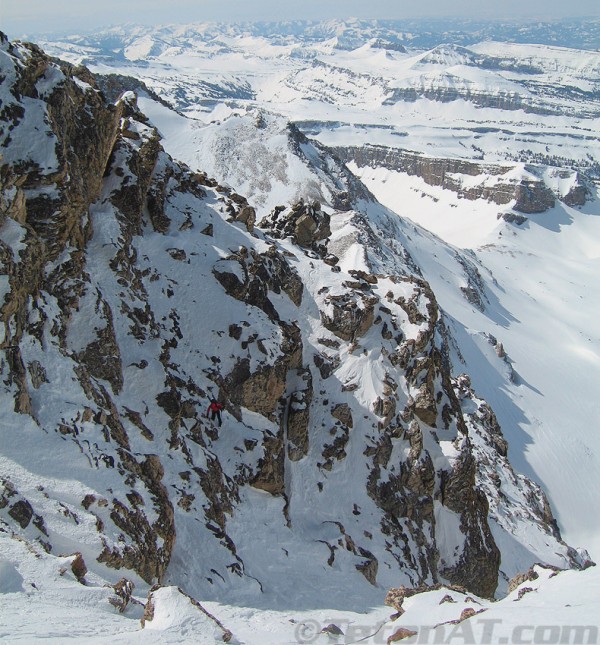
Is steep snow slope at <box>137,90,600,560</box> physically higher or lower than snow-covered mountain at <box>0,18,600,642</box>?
lower

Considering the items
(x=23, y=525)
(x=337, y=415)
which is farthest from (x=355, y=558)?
(x=23, y=525)

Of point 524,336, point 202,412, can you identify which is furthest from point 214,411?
point 524,336

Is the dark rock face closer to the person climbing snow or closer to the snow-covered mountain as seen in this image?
the snow-covered mountain

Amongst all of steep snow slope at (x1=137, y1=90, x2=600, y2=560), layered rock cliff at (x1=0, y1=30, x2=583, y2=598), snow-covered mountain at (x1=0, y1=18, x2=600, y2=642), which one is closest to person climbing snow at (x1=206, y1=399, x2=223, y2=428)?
layered rock cliff at (x1=0, y1=30, x2=583, y2=598)

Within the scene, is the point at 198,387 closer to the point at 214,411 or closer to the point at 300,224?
the point at 214,411

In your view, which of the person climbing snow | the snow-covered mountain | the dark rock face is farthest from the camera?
the dark rock face

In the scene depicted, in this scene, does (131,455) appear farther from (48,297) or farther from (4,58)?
(4,58)

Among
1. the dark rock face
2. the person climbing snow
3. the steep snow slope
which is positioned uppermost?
the dark rock face

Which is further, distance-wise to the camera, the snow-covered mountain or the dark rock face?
the dark rock face

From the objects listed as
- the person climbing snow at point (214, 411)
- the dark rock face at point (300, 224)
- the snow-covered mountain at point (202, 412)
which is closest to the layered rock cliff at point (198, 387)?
the snow-covered mountain at point (202, 412)
